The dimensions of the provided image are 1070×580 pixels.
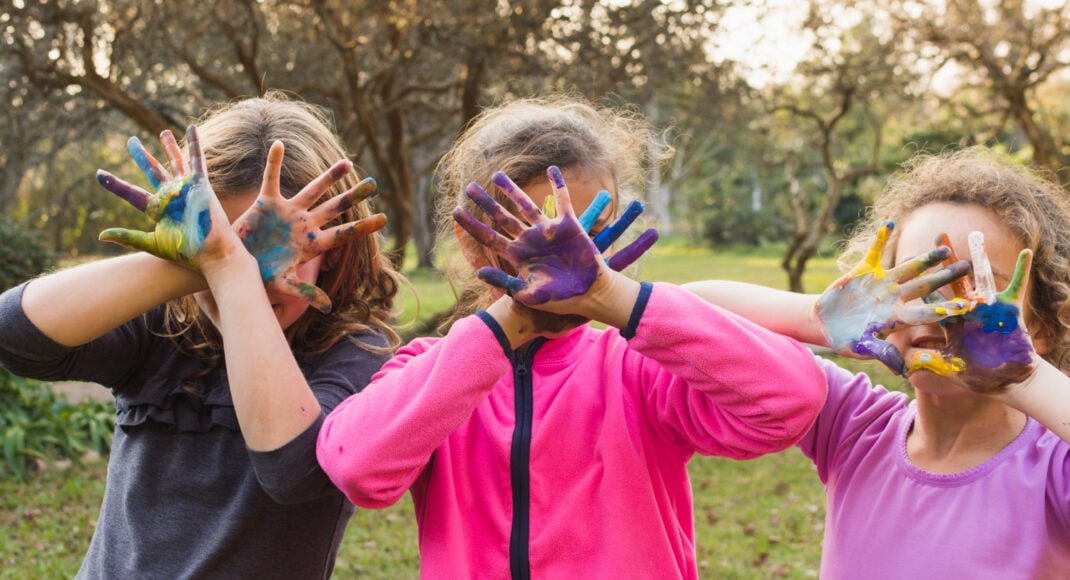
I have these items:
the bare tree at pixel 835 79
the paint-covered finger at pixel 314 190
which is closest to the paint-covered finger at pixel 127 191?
the paint-covered finger at pixel 314 190

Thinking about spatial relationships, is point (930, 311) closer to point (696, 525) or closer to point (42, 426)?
point (696, 525)

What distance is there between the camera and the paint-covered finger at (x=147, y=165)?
1.66m

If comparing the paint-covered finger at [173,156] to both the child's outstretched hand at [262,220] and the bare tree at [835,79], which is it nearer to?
the child's outstretched hand at [262,220]

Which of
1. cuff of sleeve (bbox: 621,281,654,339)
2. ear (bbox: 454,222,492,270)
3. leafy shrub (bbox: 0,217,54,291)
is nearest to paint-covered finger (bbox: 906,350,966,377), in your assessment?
cuff of sleeve (bbox: 621,281,654,339)

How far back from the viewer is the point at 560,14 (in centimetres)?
830

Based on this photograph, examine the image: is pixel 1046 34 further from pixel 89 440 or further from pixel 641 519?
pixel 641 519

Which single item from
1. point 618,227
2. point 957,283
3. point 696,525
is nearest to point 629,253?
point 618,227

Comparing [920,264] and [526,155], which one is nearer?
[920,264]

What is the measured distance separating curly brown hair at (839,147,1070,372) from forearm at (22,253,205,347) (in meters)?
1.31

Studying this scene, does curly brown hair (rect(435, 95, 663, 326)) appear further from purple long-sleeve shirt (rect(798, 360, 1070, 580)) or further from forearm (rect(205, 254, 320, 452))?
purple long-sleeve shirt (rect(798, 360, 1070, 580))

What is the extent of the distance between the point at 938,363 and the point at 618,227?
1.96 feet

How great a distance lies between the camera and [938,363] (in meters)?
1.56

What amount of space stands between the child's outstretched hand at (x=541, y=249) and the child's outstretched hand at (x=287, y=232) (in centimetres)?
29

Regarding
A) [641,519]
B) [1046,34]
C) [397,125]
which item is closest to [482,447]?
[641,519]
